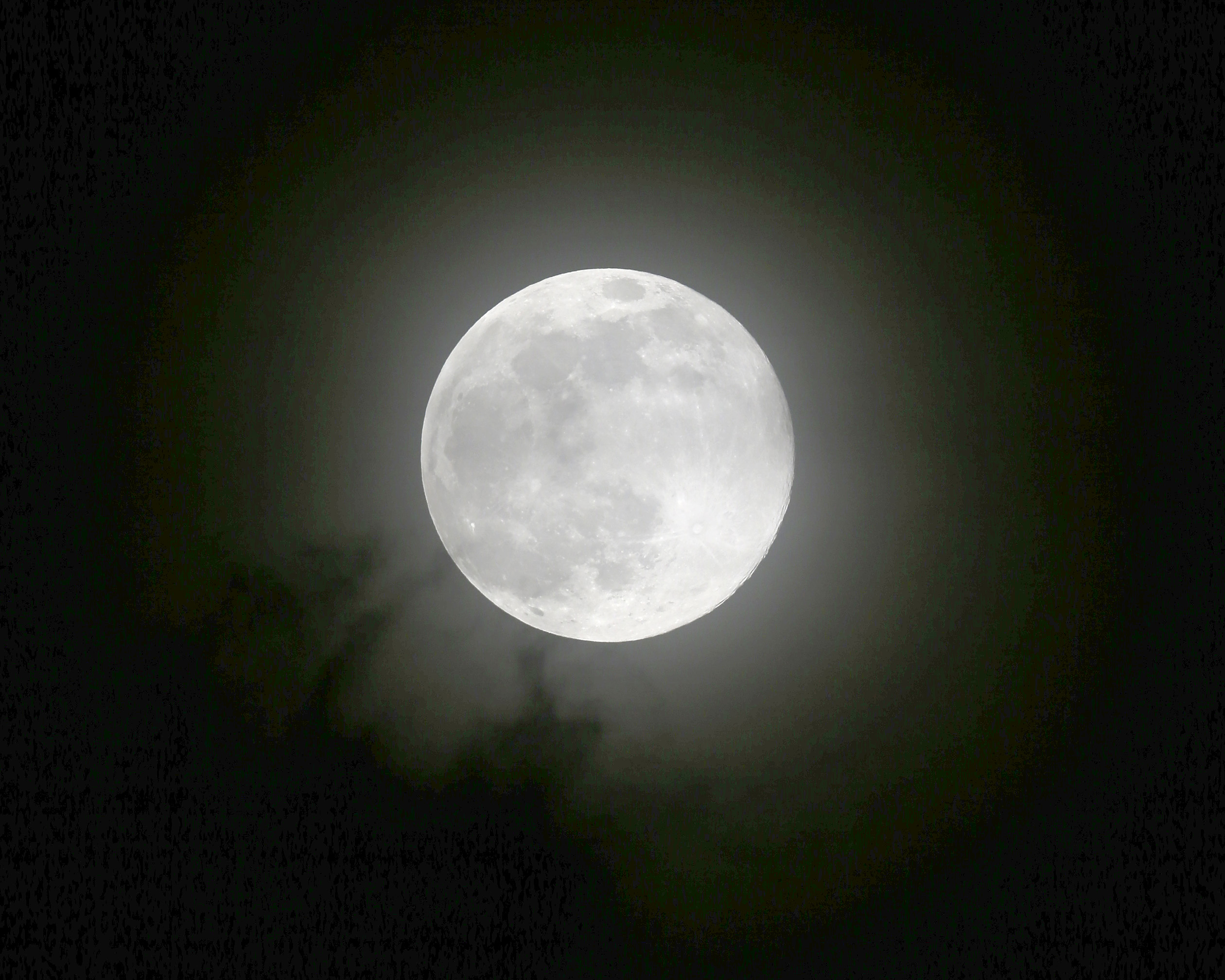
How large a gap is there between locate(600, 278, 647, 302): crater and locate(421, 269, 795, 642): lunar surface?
0.04 ft

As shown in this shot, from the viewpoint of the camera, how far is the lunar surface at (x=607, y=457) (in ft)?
12.3

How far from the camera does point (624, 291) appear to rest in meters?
4.15

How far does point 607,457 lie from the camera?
371cm

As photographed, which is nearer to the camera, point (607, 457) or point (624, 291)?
point (607, 457)

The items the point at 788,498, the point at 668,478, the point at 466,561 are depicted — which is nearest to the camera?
the point at 668,478

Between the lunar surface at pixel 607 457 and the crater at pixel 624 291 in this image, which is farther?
the crater at pixel 624 291

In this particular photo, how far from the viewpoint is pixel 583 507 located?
3.78 m

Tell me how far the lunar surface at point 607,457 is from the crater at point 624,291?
0.04 ft

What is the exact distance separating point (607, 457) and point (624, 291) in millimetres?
1015

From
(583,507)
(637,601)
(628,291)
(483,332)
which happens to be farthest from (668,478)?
(483,332)

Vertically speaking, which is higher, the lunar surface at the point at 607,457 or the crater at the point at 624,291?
the crater at the point at 624,291

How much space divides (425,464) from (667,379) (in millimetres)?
1486

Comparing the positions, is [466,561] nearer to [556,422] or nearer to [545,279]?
[556,422]

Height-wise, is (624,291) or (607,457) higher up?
(624,291)
